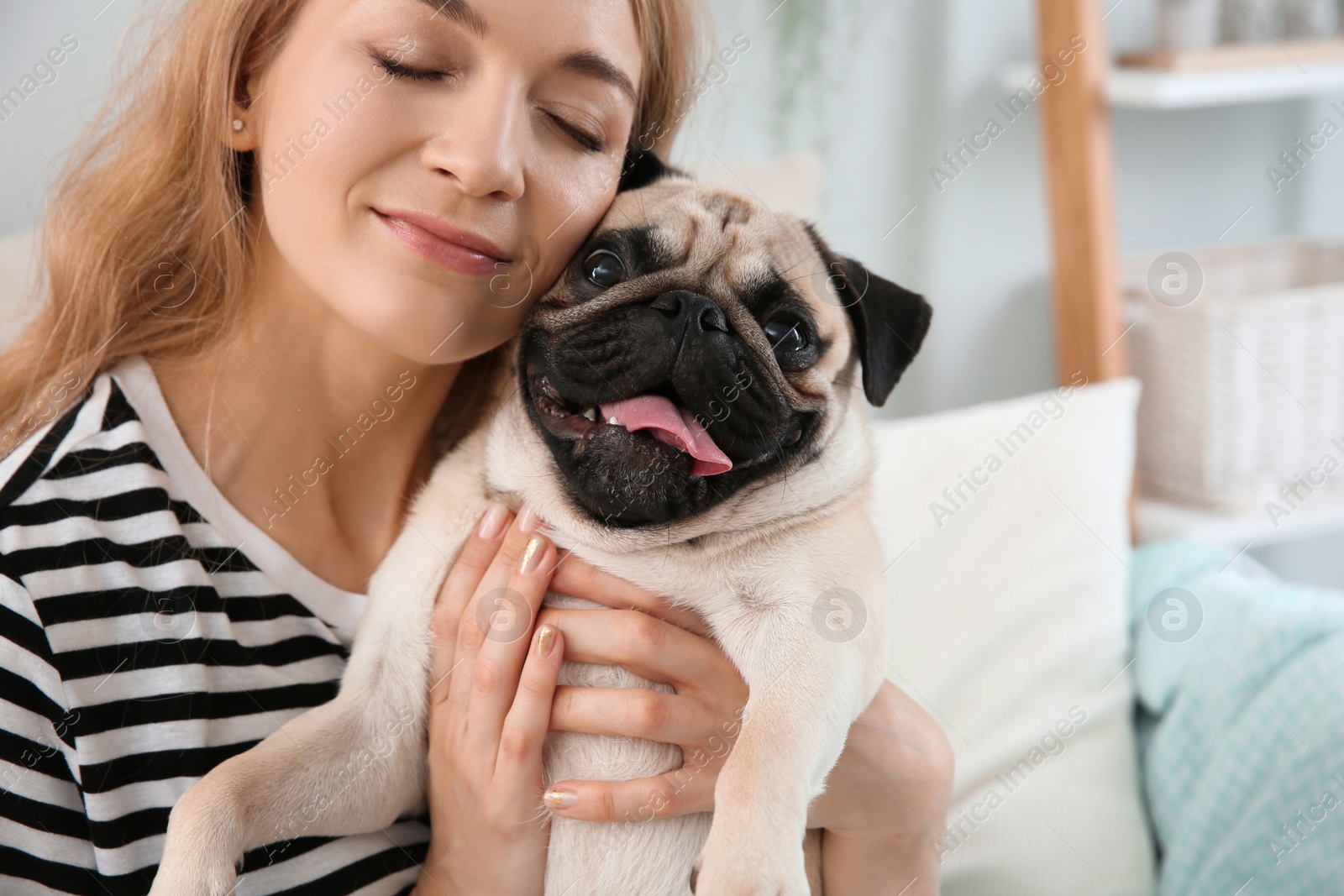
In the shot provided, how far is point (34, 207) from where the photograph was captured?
1.93 metres

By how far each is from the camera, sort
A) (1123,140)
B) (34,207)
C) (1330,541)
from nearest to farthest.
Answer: (34,207) < (1123,140) < (1330,541)

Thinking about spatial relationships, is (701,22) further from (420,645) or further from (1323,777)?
(1323,777)

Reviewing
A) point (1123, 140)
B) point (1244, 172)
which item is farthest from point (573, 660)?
point (1244, 172)

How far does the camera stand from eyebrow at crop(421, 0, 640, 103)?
1229mm

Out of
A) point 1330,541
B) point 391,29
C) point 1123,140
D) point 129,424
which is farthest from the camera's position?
point 1330,541

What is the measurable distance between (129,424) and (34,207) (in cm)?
82

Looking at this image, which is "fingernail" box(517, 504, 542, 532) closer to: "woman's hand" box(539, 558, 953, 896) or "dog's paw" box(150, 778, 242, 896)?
"woman's hand" box(539, 558, 953, 896)

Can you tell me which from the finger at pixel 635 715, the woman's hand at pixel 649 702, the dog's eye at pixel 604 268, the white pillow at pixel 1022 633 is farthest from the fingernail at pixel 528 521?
the white pillow at pixel 1022 633

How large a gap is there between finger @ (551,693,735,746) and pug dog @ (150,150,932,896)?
39 mm

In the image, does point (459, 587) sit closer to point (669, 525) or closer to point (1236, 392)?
point (669, 525)

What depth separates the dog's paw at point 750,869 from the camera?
1120 mm

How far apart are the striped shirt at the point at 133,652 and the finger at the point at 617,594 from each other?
37 cm

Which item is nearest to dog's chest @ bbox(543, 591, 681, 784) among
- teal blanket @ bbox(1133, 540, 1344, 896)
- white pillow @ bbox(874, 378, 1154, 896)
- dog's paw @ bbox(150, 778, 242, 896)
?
dog's paw @ bbox(150, 778, 242, 896)

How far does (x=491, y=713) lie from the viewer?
1393 mm
